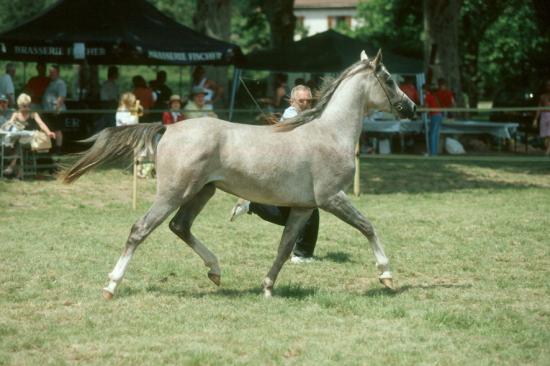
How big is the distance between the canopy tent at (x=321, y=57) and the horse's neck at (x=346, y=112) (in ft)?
49.6

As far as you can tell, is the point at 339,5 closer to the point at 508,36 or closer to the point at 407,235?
the point at 508,36

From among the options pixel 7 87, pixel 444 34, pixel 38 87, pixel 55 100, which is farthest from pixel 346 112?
pixel 444 34

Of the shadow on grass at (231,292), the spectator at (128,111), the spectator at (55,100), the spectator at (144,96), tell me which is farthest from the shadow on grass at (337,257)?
the spectator at (144,96)

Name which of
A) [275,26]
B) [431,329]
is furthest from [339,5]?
[431,329]

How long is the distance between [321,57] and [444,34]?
5.64 meters

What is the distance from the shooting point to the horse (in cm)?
784

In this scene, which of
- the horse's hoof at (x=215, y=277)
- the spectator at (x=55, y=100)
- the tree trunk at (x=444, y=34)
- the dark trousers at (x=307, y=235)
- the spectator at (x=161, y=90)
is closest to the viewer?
the horse's hoof at (x=215, y=277)

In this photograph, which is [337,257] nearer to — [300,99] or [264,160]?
[300,99]

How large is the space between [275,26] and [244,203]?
2497 centimetres

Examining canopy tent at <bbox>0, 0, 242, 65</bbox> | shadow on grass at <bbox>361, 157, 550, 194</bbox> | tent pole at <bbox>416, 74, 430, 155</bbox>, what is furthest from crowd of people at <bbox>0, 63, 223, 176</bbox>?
tent pole at <bbox>416, 74, 430, 155</bbox>

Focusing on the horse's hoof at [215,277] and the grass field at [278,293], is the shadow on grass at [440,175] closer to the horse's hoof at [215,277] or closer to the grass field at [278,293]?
the grass field at [278,293]

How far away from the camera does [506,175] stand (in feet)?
67.7

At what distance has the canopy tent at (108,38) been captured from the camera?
19.7 metres

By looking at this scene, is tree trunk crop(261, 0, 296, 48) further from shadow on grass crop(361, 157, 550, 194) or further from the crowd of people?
shadow on grass crop(361, 157, 550, 194)
